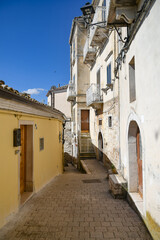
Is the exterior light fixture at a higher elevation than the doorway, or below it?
higher

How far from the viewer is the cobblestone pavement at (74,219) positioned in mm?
3883

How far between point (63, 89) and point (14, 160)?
25.2 metres

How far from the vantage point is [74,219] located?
15.0 ft

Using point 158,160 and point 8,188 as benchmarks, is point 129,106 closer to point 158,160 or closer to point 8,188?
point 158,160

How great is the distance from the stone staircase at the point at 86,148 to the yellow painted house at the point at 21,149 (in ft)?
26.2

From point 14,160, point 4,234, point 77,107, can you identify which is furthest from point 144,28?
point 77,107

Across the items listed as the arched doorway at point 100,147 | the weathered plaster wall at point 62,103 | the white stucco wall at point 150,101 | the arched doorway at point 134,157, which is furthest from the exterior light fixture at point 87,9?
the weathered plaster wall at point 62,103

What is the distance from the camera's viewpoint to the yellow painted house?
4.25m

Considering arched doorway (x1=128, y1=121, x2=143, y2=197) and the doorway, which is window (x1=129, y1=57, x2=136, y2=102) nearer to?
arched doorway (x1=128, y1=121, x2=143, y2=197)

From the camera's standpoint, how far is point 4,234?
386 centimetres

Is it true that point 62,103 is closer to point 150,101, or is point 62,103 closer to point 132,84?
point 132,84

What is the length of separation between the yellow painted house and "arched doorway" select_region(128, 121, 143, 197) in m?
3.24

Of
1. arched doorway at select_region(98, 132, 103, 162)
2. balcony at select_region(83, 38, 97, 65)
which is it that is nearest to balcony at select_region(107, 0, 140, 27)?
balcony at select_region(83, 38, 97, 65)

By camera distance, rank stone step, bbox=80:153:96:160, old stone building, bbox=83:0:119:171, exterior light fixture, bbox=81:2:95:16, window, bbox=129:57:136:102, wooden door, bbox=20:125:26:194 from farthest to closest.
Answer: stone step, bbox=80:153:96:160 → old stone building, bbox=83:0:119:171 → exterior light fixture, bbox=81:2:95:16 → wooden door, bbox=20:125:26:194 → window, bbox=129:57:136:102
